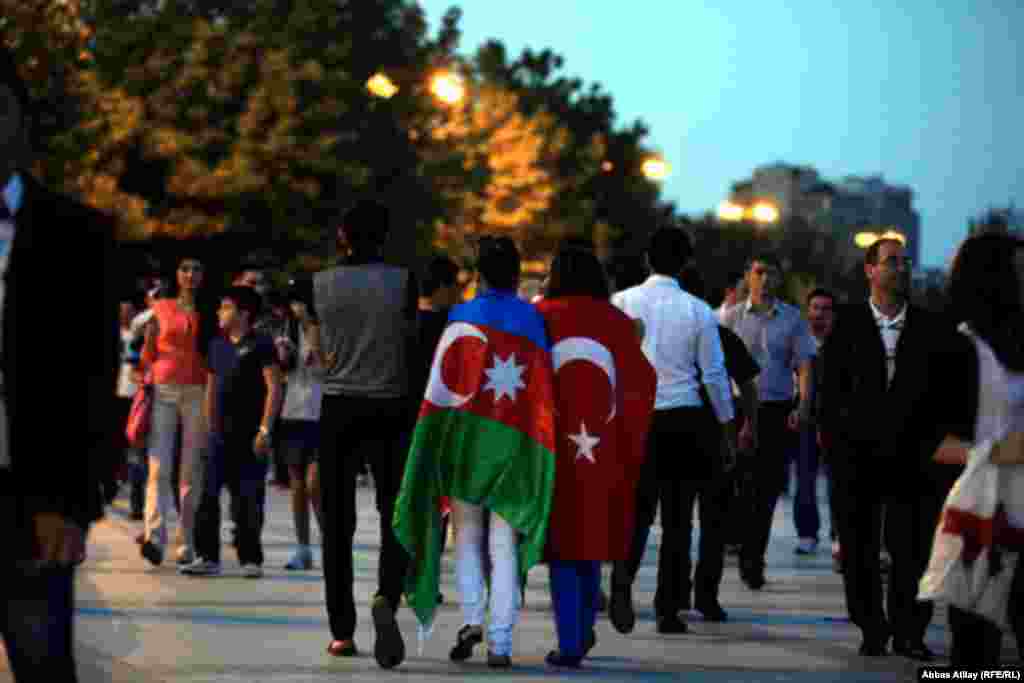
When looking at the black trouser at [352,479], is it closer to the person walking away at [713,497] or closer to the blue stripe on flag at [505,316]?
the blue stripe on flag at [505,316]

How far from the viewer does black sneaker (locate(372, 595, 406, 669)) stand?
381 inches

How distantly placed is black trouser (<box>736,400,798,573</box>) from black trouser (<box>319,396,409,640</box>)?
14.5ft

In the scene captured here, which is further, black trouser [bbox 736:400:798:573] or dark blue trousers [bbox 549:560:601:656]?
black trouser [bbox 736:400:798:573]

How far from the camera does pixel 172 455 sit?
14.7m

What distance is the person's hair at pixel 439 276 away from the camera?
13008mm

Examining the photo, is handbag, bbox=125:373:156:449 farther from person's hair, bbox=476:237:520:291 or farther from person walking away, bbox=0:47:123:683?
person walking away, bbox=0:47:123:683

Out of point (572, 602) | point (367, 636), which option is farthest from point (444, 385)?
point (367, 636)

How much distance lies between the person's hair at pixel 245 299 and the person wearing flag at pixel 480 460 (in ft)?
16.1

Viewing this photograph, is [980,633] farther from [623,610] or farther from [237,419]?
[237,419]

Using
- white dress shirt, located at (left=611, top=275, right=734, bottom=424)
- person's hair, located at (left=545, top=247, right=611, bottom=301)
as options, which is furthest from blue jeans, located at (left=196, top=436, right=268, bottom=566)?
person's hair, located at (left=545, top=247, right=611, bottom=301)

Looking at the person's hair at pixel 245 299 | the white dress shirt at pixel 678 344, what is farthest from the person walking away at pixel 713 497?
the person's hair at pixel 245 299

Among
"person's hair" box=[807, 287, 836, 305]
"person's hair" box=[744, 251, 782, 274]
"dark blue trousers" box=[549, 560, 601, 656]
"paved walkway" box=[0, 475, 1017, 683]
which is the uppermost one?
"person's hair" box=[744, 251, 782, 274]

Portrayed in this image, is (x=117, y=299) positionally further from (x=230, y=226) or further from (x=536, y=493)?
(x=230, y=226)

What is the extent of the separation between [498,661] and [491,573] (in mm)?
476
